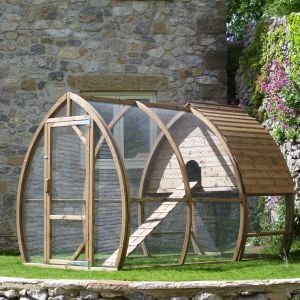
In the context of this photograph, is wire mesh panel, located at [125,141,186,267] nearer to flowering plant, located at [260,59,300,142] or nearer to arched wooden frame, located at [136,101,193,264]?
arched wooden frame, located at [136,101,193,264]

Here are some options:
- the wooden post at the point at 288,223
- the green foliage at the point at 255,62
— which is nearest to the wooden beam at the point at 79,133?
the wooden post at the point at 288,223

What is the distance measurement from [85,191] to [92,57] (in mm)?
4393

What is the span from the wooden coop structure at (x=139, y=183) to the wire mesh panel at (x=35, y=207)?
13 millimetres

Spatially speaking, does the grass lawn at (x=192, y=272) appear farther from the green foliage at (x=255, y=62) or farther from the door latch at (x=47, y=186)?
the green foliage at (x=255, y=62)

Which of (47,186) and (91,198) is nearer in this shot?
(91,198)

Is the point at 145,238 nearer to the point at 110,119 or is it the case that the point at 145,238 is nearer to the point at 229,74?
the point at 110,119

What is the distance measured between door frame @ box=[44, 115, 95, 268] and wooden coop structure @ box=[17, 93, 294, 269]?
1 cm

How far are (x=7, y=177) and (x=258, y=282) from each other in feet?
21.3

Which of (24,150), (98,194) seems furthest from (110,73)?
(98,194)

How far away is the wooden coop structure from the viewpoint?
985 cm

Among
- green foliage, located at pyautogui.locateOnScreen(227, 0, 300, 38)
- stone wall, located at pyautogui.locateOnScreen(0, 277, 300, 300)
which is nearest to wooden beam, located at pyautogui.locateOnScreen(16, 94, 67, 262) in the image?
stone wall, located at pyautogui.locateOnScreen(0, 277, 300, 300)

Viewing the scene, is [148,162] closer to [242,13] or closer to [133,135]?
[133,135]

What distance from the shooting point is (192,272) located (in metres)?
9.60

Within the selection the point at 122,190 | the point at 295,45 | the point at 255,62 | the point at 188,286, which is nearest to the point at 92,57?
the point at 255,62
